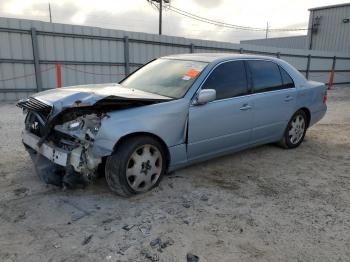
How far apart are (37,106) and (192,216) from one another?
6.86 ft

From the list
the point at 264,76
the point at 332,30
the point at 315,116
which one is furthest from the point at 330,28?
the point at 264,76

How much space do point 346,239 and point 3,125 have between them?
652 centimetres

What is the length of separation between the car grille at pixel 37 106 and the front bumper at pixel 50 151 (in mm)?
321

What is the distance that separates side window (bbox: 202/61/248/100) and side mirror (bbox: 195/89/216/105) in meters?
0.17

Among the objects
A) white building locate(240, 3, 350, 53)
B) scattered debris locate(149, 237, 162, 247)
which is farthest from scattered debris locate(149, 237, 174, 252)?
white building locate(240, 3, 350, 53)

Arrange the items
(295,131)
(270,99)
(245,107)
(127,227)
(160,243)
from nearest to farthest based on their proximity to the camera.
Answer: (160,243), (127,227), (245,107), (270,99), (295,131)

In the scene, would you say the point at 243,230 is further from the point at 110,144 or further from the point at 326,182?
the point at 326,182

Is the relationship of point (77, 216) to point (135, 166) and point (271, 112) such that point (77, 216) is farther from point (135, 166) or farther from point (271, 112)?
point (271, 112)

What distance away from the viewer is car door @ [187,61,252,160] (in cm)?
393

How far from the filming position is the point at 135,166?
11.5 ft

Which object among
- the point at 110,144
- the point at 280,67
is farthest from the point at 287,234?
the point at 280,67

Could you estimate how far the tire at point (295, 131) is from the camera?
543 centimetres

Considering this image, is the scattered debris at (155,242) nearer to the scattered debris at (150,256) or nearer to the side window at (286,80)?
the scattered debris at (150,256)

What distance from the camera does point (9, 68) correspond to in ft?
32.5
